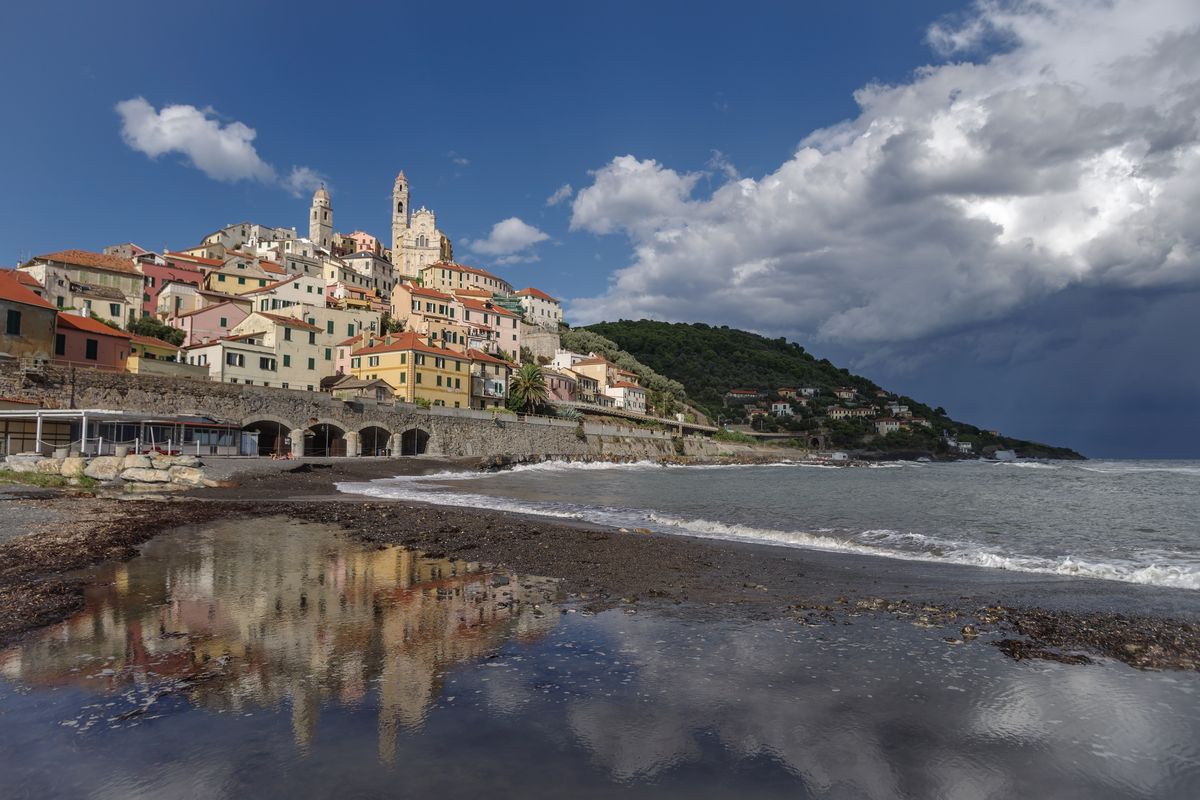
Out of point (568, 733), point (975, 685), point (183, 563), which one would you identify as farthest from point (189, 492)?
point (975, 685)

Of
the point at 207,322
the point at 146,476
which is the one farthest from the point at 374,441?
the point at 146,476

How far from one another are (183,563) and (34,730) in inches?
313

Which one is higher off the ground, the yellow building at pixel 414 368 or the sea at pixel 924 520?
the yellow building at pixel 414 368

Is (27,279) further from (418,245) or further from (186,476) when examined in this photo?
(418,245)

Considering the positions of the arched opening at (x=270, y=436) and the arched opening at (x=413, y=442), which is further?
the arched opening at (x=413, y=442)

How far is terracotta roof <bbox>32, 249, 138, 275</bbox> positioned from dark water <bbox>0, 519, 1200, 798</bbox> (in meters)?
77.3

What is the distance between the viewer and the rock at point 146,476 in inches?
1141

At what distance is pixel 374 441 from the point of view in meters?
58.5

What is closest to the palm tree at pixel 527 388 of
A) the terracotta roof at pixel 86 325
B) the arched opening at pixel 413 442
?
the arched opening at pixel 413 442

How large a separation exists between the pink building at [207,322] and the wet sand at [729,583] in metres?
52.4

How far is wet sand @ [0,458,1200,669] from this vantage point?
9.12 m

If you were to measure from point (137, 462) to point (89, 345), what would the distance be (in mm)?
21467

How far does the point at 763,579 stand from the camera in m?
12.6

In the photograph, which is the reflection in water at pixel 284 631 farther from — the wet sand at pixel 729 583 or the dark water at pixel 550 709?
the wet sand at pixel 729 583
